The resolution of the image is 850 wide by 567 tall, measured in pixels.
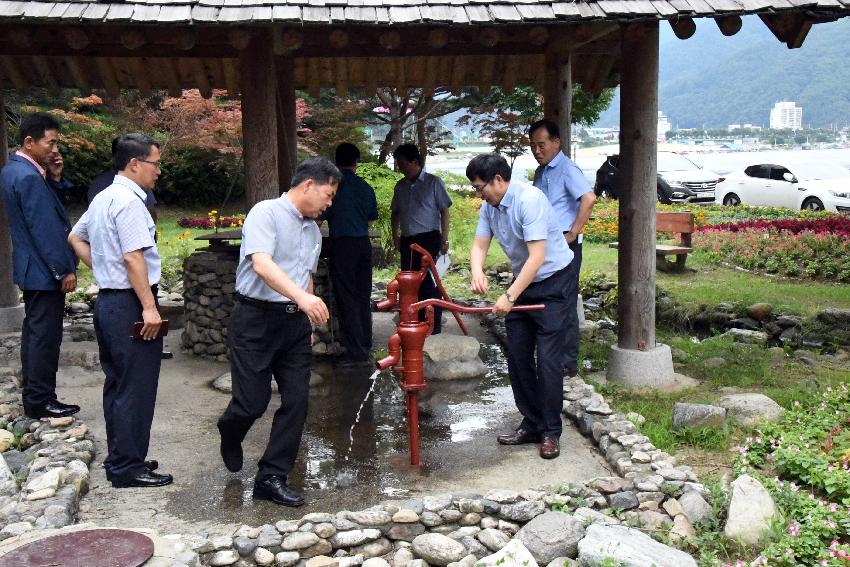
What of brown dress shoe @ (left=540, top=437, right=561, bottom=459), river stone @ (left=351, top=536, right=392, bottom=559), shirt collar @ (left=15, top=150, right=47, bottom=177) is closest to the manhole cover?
river stone @ (left=351, top=536, right=392, bottom=559)

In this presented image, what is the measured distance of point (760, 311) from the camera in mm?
9391

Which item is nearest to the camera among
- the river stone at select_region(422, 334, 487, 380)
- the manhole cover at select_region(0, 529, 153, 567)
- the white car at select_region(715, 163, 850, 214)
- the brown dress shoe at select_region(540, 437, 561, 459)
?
the manhole cover at select_region(0, 529, 153, 567)

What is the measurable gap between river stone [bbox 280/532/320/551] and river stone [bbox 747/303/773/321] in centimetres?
676

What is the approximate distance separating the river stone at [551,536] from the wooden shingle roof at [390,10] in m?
3.34

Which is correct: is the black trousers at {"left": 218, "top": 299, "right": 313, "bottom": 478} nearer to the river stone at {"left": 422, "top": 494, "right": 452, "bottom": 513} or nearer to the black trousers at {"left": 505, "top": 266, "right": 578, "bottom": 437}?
the river stone at {"left": 422, "top": 494, "right": 452, "bottom": 513}

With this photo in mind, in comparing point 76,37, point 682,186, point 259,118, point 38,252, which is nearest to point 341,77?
point 259,118

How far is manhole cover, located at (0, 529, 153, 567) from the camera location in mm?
3418

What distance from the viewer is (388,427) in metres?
6.05

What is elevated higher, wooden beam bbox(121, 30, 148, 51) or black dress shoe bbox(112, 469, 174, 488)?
wooden beam bbox(121, 30, 148, 51)

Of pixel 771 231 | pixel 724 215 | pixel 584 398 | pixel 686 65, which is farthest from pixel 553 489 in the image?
pixel 686 65

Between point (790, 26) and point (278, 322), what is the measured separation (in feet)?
14.2

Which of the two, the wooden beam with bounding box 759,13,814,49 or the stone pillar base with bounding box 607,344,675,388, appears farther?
the stone pillar base with bounding box 607,344,675,388

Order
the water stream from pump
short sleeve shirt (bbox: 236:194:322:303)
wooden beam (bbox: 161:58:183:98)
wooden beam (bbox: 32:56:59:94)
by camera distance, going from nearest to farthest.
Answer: short sleeve shirt (bbox: 236:194:322:303), the water stream from pump, wooden beam (bbox: 32:56:59:94), wooden beam (bbox: 161:58:183:98)

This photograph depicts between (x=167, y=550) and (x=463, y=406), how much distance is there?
3.24 metres
